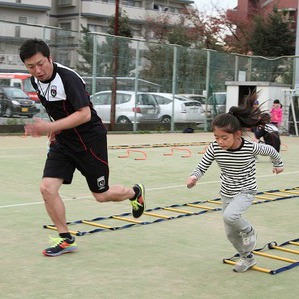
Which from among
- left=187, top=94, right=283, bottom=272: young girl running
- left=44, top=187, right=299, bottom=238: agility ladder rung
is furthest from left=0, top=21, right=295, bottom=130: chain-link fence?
left=187, top=94, right=283, bottom=272: young girl running

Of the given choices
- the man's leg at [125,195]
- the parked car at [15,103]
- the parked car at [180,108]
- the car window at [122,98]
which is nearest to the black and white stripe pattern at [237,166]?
the man's leg at [125,195]

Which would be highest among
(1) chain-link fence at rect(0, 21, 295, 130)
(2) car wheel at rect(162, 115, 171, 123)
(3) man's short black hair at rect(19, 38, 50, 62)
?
(1) chain-link fence at rect(0, 21, 295, 130)

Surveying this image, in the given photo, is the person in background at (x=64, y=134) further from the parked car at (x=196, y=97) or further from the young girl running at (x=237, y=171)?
the parked car at (x=196, y=97)

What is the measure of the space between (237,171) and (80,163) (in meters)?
1.45

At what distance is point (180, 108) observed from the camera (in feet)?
79.1

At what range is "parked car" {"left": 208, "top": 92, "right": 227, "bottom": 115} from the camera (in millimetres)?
25719

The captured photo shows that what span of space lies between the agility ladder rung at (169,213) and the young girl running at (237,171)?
181cm

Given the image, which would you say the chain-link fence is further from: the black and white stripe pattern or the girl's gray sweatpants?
the girl's gray sweatpants

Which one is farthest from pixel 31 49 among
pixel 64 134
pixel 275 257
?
pixel 275 257

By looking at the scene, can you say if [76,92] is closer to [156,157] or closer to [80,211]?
[80,211]

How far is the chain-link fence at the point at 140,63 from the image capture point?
19.5 metres

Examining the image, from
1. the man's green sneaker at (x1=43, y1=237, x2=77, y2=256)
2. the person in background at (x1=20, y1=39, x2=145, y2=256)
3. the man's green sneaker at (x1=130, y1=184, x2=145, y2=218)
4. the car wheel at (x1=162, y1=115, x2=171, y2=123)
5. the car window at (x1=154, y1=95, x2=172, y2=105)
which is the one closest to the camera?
the person in background at (x1=20, y1=39, x2=145, y2=256)

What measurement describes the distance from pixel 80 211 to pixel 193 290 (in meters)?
3.37

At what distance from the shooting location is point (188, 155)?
15.5 metres
